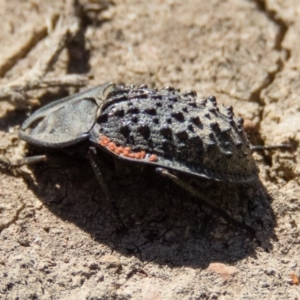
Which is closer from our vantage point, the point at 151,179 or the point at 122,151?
the point at 122,151

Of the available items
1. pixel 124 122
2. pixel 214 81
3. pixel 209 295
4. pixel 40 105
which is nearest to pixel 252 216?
pixel 209 295

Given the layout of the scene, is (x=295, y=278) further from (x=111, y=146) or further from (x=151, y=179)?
(x=111, y=146)

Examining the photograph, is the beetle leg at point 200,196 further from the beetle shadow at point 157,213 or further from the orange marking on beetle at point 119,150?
the orange marking on beetle at point 119,150

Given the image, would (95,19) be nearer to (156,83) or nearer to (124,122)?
(156,83)

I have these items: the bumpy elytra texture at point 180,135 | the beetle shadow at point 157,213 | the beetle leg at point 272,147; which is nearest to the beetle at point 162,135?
the bumpy elytra texture at point 180,135

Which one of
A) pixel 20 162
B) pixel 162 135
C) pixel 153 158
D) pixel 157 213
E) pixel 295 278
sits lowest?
pixel 295 278

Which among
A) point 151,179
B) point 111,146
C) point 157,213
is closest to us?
point 111,146

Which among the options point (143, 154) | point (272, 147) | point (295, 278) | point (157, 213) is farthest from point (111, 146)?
point (295, 278)

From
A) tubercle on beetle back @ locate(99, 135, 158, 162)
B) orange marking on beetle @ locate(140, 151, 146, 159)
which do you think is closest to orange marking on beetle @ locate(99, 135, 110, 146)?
tubercle on beetle back @ locate(99, 135, 158, 162)
